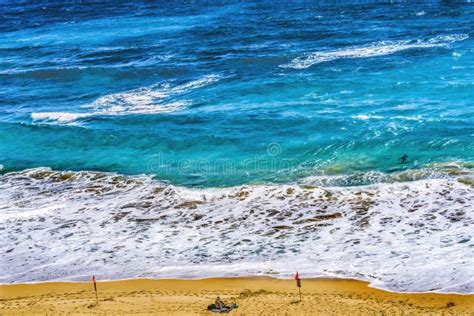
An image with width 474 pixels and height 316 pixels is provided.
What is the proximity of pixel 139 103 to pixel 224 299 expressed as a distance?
942 inches

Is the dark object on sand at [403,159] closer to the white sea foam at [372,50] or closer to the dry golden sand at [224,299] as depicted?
the dry golden sand at [224,299]

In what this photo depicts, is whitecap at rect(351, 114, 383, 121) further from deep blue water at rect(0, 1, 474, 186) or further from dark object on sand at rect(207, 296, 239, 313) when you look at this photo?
dark object on sand at rect(207, 296, 239, 313)

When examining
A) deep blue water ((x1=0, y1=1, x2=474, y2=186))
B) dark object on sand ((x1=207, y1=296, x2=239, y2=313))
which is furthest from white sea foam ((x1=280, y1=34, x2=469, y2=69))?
dark object on sand ((x1=207, y1=296, x2=239, y2=313))

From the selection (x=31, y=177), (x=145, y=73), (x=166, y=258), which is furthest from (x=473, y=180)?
(x=145, y=73)

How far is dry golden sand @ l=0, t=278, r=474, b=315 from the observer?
2000 cm

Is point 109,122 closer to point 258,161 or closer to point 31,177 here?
point 31,177

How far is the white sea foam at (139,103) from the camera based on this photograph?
41.3 meters

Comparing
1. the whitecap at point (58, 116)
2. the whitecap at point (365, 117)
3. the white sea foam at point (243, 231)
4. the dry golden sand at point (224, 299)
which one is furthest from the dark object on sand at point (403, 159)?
the whitecap at point (58, 116)

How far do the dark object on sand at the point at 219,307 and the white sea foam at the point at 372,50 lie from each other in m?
29.0

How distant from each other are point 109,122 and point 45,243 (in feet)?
47.4

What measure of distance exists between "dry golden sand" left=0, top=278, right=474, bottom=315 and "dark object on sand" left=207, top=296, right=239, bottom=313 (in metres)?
0.20

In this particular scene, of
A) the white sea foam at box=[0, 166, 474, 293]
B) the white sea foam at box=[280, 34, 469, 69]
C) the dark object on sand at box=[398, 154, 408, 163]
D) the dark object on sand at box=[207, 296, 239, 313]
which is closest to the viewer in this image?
the dark object on sand at box=[207, 296, 239, 313]

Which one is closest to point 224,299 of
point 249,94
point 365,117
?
point 365,117

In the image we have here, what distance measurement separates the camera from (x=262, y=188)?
30.1 m
